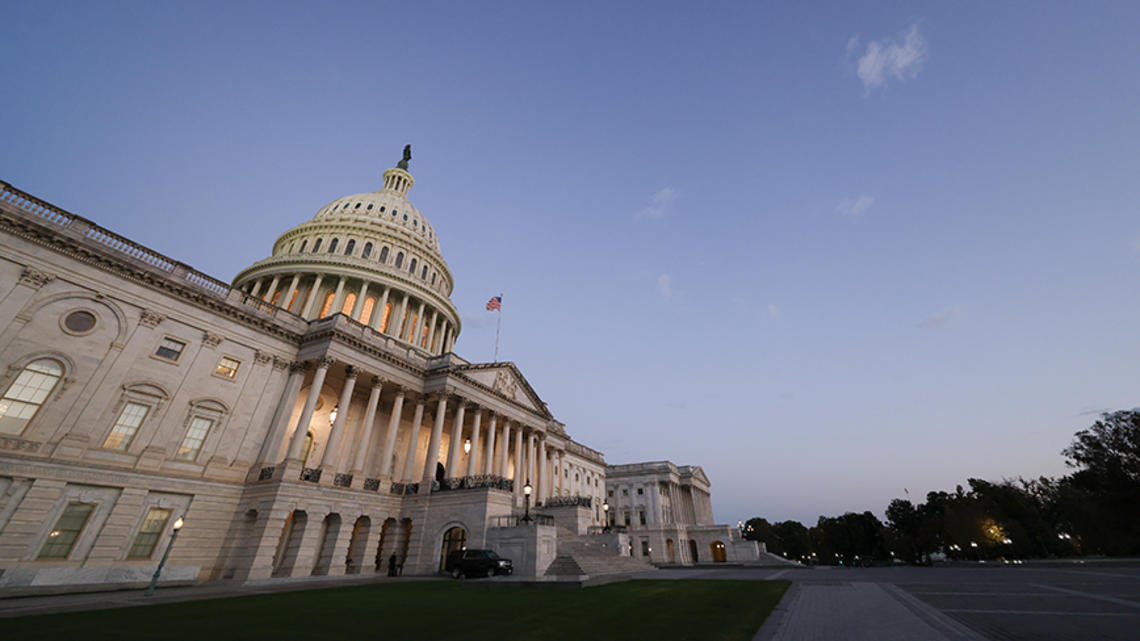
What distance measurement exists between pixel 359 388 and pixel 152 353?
13.5m

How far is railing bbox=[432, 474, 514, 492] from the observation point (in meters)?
31.3

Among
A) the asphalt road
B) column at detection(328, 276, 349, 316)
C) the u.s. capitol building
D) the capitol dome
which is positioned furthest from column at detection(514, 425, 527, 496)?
the asphalt road

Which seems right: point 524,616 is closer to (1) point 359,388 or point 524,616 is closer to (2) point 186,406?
(2) point 186,406

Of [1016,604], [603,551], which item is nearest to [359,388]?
[603,551]

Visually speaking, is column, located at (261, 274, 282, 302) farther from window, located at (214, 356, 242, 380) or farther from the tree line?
the tree line

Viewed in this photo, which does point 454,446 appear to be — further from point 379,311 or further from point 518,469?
point 379,311

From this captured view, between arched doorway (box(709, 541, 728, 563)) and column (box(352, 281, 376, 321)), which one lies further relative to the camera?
arched doorway (box(709, 541, 728, 563))

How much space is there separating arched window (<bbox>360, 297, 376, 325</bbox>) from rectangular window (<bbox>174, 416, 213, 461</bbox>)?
22.1 m

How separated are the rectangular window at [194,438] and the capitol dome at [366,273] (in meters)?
17.6

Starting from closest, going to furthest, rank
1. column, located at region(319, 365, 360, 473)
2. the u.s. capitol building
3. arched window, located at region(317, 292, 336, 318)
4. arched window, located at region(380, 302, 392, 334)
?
the u.s. capitol building, column, located at region(319, 365, 360, 473), arched window, located at region(317, 292, 336, 318), arched window, located at region(380, 302, 392, 334)

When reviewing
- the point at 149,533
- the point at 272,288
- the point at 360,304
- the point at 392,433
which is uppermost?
the point at 272,288

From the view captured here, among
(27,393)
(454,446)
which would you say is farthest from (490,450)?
(27,393)

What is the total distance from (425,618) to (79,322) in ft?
84.6

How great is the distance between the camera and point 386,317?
5106cm
